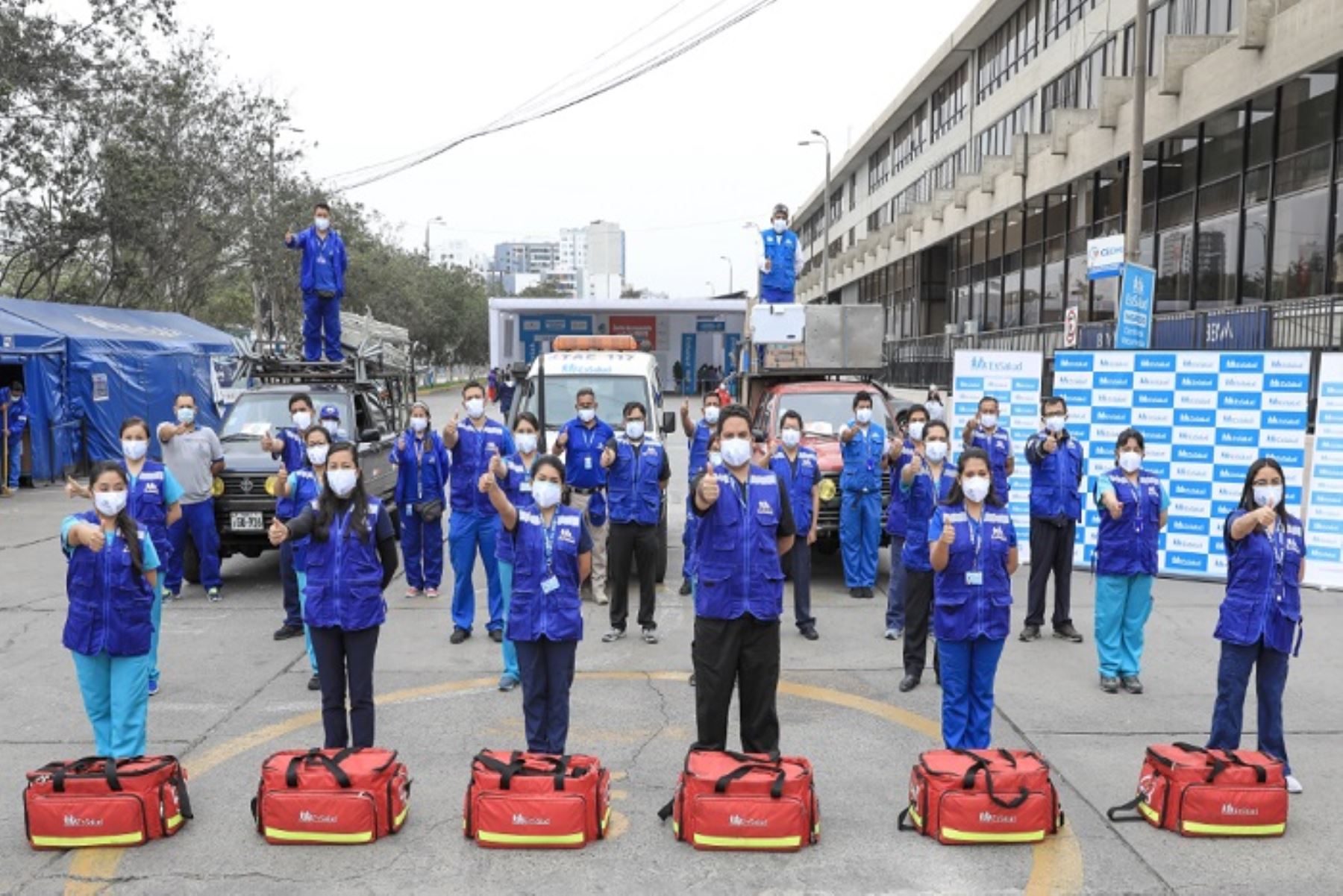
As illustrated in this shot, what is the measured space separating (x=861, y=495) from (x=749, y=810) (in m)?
5.48

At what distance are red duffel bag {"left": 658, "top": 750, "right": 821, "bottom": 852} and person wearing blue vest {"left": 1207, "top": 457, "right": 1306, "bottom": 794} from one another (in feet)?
7.51

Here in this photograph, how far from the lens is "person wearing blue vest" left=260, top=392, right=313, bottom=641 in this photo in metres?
8.47

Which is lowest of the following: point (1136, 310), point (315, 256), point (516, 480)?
point (516, 480)

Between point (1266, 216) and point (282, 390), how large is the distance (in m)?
16.7

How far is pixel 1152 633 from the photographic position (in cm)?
889

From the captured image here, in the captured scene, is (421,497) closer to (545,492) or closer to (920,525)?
(545,492)

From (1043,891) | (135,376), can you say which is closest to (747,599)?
(1043,891)

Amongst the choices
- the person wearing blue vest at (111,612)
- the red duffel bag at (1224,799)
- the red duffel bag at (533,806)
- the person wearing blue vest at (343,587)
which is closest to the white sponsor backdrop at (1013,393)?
the red duffel bag at (1224,799)

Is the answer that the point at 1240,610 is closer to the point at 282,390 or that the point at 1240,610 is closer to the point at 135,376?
the point at 282,390

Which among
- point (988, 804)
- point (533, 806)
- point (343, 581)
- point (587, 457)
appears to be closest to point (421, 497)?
point (587, 457)

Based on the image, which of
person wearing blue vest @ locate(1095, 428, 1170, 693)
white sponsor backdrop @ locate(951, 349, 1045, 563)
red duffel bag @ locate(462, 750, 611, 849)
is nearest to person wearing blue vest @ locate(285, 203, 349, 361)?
white sponsor backdrop @ locate(951, 349, 1045, 563)

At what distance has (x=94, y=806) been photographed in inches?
190

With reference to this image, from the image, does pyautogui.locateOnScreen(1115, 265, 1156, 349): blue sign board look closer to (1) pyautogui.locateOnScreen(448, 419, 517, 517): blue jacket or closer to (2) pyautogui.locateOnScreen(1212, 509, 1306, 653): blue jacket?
(2) pyautogui.locateOnScreen(1212, 509, 1306, 653): blue jacket

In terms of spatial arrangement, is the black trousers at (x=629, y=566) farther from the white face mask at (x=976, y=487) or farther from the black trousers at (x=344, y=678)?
the white face mask at (x=976, y=487)
